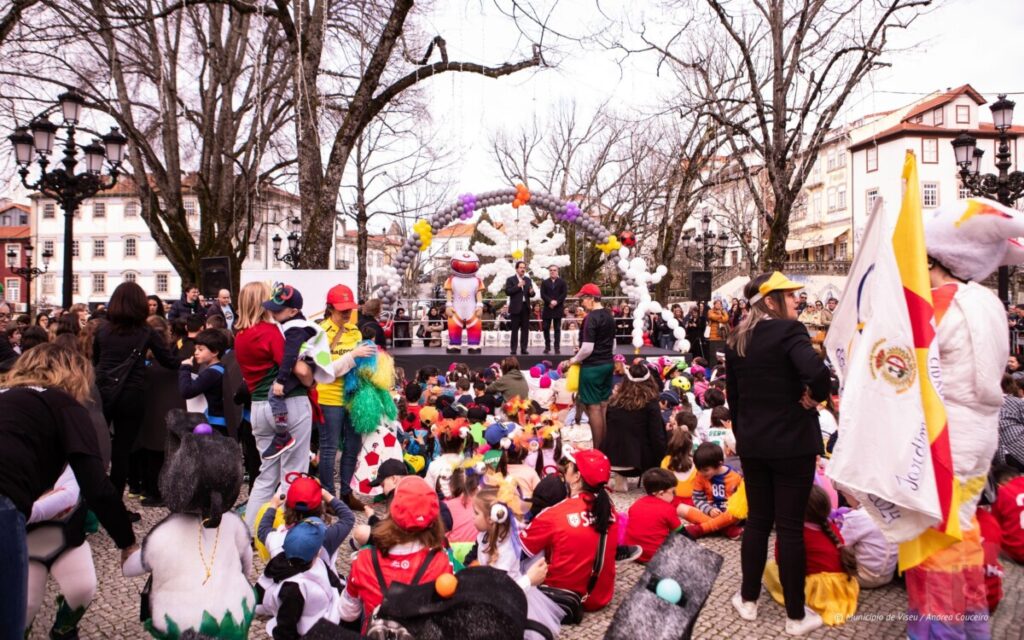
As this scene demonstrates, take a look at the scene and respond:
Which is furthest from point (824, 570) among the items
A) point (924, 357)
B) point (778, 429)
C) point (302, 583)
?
point (302, 583)

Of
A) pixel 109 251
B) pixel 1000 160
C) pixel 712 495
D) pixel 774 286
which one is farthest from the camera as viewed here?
pixel 109 251

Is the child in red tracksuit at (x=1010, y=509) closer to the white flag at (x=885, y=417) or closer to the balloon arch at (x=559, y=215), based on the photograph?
the white flag at (x=885, y=417)

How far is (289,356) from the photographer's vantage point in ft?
15.4

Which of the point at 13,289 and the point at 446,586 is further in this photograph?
the point at 13,289

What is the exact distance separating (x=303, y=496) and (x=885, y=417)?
8.95 ft

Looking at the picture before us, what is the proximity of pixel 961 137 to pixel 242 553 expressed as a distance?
1391 centimetres

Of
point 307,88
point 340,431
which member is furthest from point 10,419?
point 307,88

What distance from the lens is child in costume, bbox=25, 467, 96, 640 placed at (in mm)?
3047

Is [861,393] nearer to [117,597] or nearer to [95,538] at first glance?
[117,597]

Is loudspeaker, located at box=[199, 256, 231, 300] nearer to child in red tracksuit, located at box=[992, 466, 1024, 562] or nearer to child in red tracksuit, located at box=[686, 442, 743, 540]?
child in red tracksuit, located at box=[686, 442, 743, 540]

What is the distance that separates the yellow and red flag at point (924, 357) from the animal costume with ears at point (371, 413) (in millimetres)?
3822

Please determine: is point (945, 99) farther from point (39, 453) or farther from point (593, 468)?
point (39, 453)

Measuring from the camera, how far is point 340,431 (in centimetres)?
568

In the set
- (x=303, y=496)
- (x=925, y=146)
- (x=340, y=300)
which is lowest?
(x=303, y=496)
